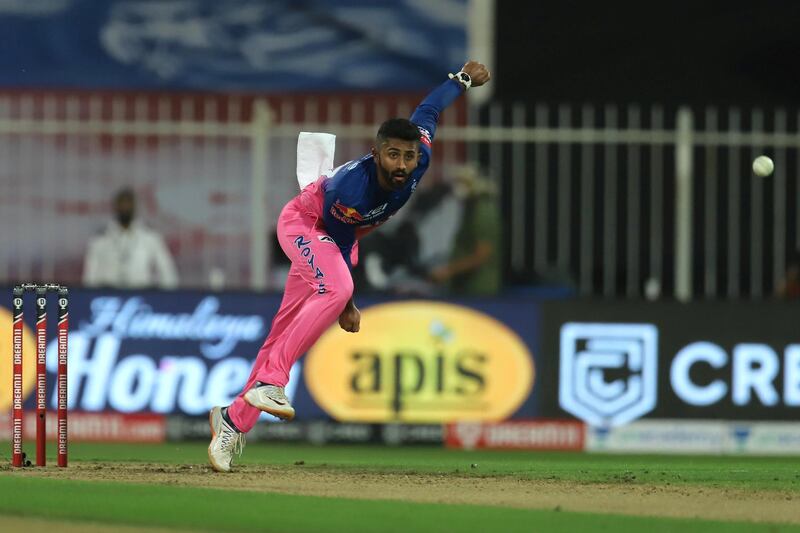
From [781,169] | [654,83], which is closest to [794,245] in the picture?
[781,169]

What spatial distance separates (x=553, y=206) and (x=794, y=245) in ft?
7.58

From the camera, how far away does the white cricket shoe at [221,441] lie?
9.83m

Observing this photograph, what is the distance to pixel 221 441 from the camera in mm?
9875

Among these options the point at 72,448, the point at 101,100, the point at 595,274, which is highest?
the point at 101,100

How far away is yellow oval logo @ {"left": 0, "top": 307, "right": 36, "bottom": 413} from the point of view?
1455 cm

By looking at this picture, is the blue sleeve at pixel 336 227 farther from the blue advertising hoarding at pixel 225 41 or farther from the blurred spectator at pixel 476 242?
the blue advertising hoarding at pixel 225 41

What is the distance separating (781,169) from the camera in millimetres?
16484

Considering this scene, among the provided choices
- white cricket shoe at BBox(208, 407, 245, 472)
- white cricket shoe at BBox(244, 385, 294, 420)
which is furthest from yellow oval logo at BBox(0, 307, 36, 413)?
white cricket shoe at BBox(244, 385, 294, 420)

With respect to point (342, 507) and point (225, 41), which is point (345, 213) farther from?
point (225, 41)

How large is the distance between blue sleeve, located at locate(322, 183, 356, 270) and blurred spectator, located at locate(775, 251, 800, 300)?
7.09 meters

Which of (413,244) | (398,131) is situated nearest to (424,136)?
(398,131)

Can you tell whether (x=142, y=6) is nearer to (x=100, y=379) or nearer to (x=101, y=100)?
(x=101, y=100)

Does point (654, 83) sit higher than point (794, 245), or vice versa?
point (654, 83)

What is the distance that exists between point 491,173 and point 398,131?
7.07m
